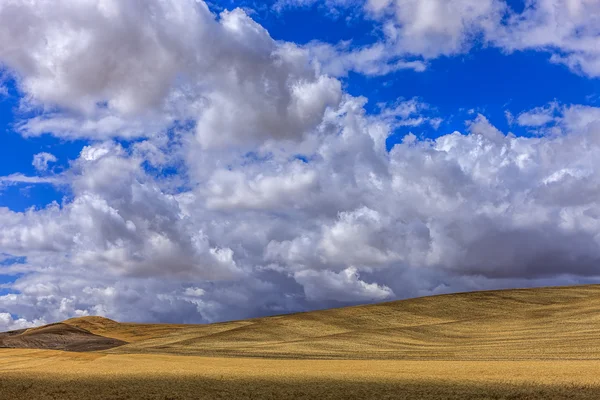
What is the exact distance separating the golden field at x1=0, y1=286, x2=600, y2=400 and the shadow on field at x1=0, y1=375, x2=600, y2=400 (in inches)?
2.1

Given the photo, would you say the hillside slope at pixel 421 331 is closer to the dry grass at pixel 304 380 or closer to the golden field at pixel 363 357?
the golden field at pixel 363 357

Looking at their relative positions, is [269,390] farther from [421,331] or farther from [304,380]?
[421,331]

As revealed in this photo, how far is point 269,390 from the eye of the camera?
31.9 meters

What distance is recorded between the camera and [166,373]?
39.3 meters

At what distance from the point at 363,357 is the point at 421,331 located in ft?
82.5

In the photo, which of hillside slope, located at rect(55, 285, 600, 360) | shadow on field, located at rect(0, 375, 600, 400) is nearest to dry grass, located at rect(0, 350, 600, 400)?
shadow on field, located at rect(0, 375, 600, 400)

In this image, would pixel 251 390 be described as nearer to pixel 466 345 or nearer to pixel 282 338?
pixel 466 345

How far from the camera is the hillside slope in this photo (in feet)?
190

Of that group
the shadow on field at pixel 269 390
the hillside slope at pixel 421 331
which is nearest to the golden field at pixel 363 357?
the shadow on field at pixel 269 390

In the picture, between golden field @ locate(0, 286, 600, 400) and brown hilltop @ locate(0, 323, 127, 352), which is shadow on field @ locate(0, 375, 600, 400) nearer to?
golden field @ locate(0, 286, 600, 400)

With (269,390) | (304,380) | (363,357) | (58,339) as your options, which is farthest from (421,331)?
(58,339)

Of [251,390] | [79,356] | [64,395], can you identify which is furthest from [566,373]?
[79,356]

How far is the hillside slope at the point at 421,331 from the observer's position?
190ft

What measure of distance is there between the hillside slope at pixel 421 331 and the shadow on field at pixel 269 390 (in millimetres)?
20062
